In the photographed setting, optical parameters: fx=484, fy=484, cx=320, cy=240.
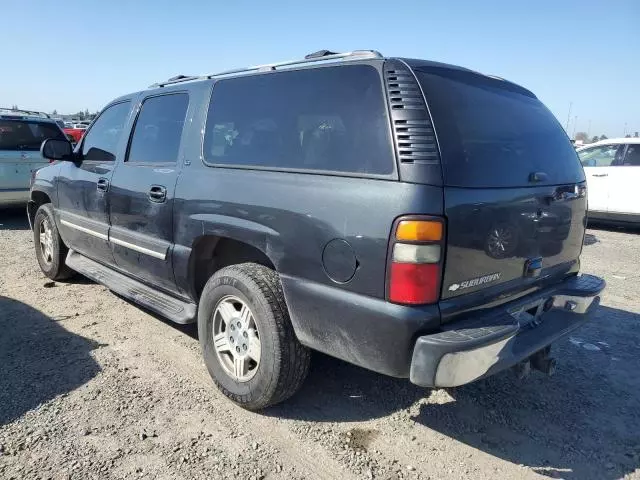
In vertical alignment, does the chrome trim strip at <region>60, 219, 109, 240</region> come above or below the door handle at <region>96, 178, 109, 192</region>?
below

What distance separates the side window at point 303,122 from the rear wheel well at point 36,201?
315cm

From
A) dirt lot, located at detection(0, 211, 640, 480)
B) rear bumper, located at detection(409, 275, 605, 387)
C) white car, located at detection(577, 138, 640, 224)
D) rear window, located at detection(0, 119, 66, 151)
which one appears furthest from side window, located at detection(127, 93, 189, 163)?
white car, located at detection(577, 138, 640, 224)

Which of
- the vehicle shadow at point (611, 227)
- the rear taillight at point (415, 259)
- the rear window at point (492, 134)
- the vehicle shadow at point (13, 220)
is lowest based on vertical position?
the vehicle shadow at point (13, 220)

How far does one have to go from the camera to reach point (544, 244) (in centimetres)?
269

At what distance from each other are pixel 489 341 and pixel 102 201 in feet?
10.7

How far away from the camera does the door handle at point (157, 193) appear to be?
3.32 m

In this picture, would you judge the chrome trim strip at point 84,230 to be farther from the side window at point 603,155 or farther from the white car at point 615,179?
the side window at point 603,155

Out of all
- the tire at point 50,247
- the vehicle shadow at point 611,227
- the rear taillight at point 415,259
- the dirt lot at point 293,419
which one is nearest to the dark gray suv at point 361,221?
the rear taillight at point 415,259

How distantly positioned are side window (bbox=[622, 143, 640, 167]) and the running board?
8894 mm

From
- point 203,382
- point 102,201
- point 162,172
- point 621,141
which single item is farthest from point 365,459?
point 621,141

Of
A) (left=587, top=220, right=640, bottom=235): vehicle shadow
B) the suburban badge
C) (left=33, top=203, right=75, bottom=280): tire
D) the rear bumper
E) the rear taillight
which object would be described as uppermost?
the rear taillight

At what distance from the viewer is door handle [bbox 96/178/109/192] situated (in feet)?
13.0

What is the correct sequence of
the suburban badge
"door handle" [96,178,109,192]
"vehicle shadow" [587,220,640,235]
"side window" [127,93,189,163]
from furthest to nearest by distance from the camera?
"vehicle shadow" [587,220,640,235] < "door handle" [96,178,109,192] < "side window" [127,93,189,163] < the suburban badge

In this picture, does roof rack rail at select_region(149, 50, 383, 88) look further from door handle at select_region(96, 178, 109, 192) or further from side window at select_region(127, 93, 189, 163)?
door handle at select_region(96, 178, 109, 192)
